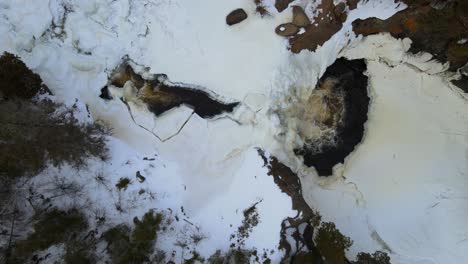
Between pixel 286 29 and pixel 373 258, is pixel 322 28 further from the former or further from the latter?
pixel 373 258

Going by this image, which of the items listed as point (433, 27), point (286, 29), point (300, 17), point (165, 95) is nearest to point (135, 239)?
point (165, 95)

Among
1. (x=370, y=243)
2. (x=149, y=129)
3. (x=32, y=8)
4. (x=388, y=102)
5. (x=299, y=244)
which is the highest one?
(x=32, y=8)

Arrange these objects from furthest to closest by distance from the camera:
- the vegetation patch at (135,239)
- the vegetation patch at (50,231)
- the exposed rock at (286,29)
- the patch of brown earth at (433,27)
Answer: the exposed rock at (286,29) < the patch of brown earth at (433,27) < the vegetation patch at (135,239) < the vegetation patch at (50,231)

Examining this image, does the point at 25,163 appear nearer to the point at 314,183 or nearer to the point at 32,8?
the point at 32,8

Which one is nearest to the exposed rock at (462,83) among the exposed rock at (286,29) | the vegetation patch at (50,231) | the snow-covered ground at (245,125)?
the snow-covered ground at (245,125)

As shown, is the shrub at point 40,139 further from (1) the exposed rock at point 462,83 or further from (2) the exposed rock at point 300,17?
(1) the exposed rock at point 462,83

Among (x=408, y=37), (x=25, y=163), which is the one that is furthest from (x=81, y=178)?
(x=408, y=37)

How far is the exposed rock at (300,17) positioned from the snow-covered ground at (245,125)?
0.95ft

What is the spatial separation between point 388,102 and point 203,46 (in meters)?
4.19

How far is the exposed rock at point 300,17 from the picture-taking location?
284 inches

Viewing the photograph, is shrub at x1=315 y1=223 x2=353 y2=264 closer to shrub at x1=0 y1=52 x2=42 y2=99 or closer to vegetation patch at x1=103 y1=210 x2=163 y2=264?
vegetation patch at x1=103 y1=210 x2=163 y2=264

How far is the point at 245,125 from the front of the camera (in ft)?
24.1

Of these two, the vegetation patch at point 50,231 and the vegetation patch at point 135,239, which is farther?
the vegetation patch at point 135,239

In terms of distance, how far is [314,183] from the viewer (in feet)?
25.7
